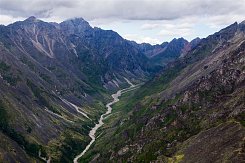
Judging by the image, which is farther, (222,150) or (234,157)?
(222,150)

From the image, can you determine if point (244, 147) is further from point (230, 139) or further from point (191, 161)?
point (191, 161)

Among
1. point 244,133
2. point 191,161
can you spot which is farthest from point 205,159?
point 244,133

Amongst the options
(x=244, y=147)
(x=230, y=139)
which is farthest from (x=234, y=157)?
(x=230, y=139)

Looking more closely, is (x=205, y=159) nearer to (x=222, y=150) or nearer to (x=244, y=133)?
(x=222, y=150)

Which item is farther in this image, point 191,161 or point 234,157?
point 191,161

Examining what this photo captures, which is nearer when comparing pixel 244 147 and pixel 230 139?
pixel 244 147

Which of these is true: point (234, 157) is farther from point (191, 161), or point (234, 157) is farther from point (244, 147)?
point (191, 161)

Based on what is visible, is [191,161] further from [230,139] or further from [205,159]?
[230,139]
